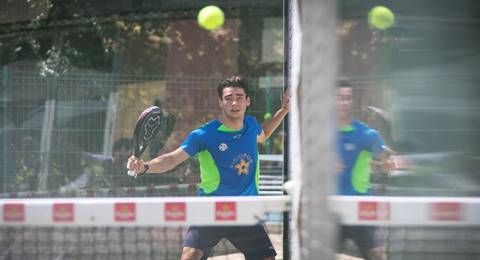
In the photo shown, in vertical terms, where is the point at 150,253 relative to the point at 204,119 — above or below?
below

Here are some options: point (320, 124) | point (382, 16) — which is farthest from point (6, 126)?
point (320, 124)

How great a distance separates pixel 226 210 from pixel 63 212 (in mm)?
569

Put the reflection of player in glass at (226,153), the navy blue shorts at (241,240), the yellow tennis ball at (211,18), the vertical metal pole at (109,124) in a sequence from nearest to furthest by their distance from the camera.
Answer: the navy blue shorts at (241,240) < the reflection of player in glass at (226,153) < the yellow tennis ball at (211,18) < the vertical metal pole at (109,124)

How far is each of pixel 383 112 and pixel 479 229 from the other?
24.5 inches

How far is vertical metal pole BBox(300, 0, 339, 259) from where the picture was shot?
1.72 meters

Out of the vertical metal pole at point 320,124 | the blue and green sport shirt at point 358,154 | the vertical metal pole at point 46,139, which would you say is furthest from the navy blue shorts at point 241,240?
the vertical metal pole at point 46,139

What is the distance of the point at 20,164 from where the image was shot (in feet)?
22.2

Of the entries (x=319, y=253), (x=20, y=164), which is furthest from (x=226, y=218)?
(x=20, y=164)

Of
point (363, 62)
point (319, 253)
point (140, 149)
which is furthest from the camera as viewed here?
point (140, 149)

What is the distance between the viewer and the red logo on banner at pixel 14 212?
7.56 ft

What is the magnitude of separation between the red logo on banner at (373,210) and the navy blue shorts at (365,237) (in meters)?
0.17

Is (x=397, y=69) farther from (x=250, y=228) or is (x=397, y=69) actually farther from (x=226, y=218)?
(x=250, y=228)

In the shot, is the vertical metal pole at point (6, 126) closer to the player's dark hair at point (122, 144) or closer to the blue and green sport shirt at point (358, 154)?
the player's dark hair at point (122, 144)

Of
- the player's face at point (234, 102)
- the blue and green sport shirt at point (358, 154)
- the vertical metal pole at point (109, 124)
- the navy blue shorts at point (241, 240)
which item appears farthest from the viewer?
the vertical metal pole at point (109, 124)
